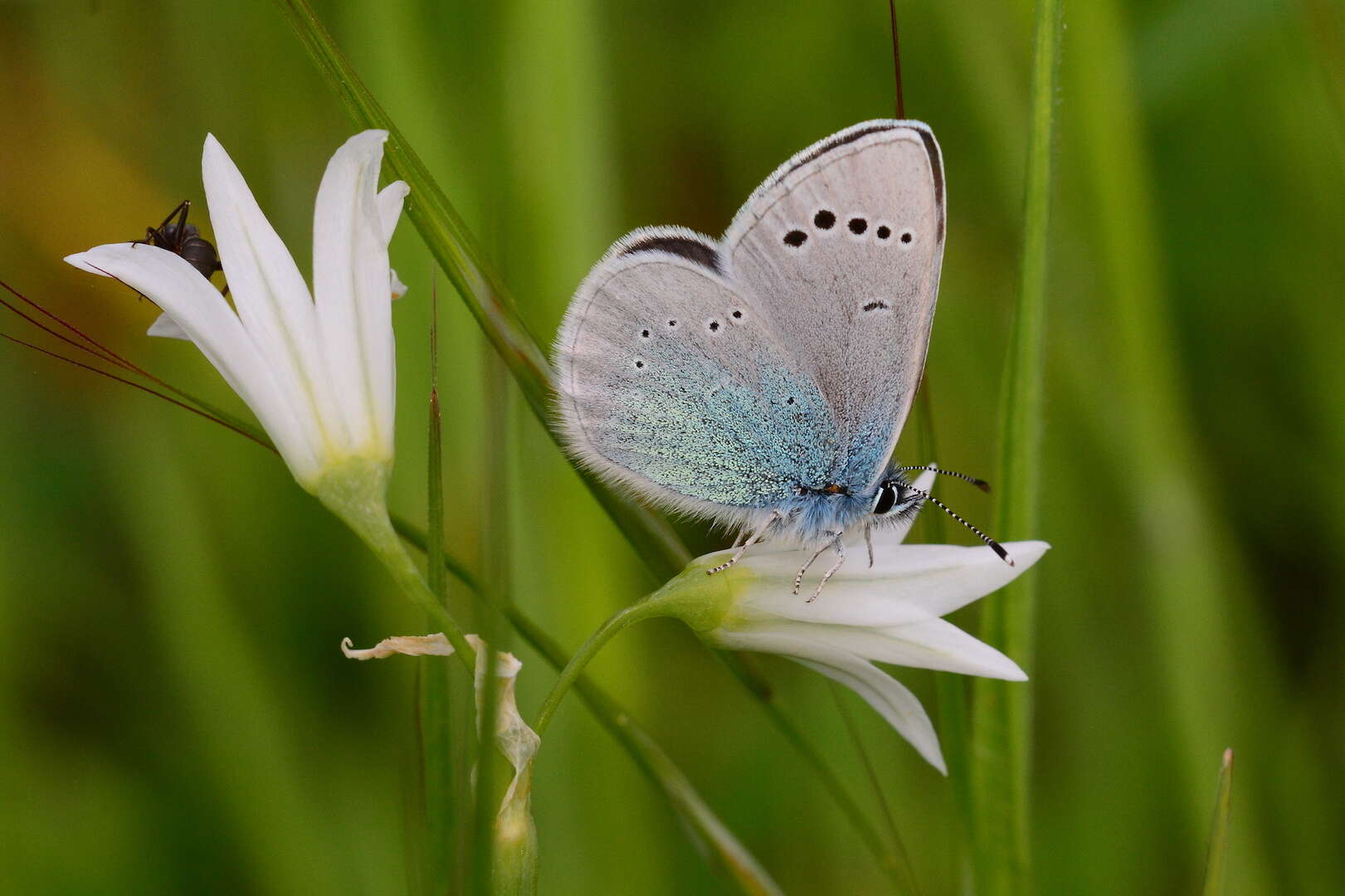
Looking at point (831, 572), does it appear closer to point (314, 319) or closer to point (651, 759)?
point (651, 759)

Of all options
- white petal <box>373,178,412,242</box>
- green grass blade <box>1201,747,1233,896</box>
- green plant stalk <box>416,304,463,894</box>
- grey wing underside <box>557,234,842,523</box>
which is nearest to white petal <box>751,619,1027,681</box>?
green grass blade <box>1201,747,1233,896</box>

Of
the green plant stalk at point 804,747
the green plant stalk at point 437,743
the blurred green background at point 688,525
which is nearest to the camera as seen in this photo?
the green plant stalk at point 437,743

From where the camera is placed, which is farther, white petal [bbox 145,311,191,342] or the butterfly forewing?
the butterfly forewing

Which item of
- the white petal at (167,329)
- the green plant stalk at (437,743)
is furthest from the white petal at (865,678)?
the white petal at (167,329)

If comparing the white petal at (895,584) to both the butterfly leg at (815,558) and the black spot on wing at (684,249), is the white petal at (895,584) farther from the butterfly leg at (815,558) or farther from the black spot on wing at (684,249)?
the black spot on wing at (684,249)

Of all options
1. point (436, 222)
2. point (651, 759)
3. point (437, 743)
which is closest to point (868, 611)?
point (651, 759)

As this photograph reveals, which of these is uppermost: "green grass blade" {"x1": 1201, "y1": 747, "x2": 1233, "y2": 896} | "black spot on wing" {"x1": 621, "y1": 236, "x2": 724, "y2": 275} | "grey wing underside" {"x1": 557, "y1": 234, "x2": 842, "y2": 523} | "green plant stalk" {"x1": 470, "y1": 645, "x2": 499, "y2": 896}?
"black spot on wing" {"x1": 621, "y1": 236, "x2": 724, "y2": 275}

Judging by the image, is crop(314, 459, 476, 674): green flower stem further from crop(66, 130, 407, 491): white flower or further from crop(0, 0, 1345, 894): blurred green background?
crop(0, 0, 1345, 894): blurred green background
